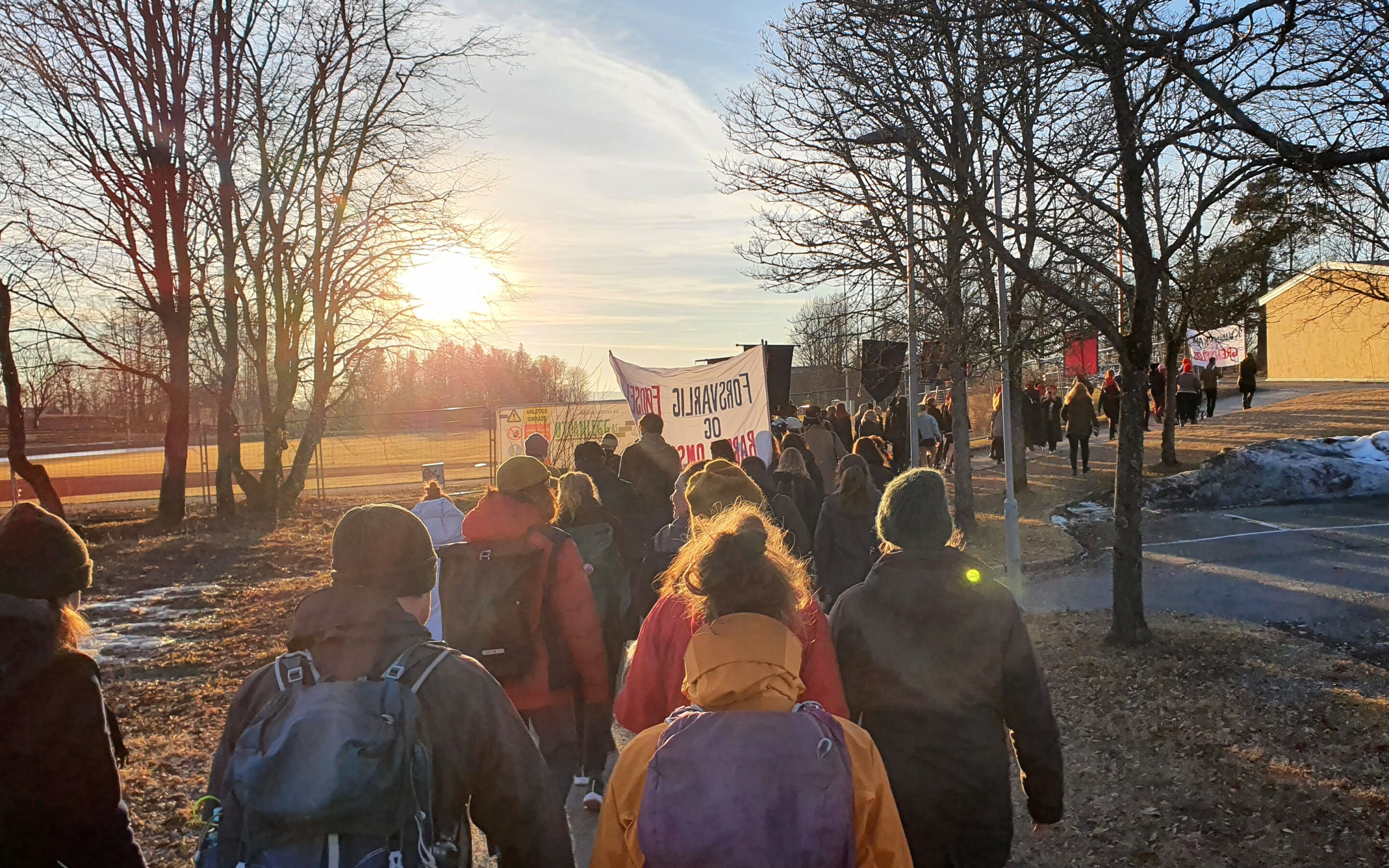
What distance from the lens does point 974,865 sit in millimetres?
2947

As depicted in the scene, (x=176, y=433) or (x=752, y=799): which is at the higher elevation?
(x=176, y=433)

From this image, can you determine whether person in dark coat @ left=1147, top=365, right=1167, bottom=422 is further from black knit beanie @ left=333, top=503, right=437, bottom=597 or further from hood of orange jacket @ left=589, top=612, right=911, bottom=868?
black knit beanie @ left=333, top=503, right=437, bottom=597

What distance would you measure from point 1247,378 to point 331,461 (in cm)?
3382

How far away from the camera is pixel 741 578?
2352mm

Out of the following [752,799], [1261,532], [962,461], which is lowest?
[1261,532]

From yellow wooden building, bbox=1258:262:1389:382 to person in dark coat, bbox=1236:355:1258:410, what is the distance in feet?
14.5

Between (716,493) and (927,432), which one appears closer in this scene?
(716,493)

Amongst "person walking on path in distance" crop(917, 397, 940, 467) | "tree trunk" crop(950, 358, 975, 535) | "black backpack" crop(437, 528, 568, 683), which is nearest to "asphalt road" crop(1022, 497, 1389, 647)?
"tree trunk" crop(950, 358, 975, 535)

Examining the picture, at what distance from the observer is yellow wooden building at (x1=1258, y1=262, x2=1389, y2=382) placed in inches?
1433

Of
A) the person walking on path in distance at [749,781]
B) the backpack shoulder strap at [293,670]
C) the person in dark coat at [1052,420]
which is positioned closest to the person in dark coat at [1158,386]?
the person in dark coat at [1052,420]

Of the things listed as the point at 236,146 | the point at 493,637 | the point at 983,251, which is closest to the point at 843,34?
the point at 983,251

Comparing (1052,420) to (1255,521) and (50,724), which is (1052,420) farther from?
(50,724)

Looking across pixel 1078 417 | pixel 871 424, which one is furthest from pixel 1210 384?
pixel 871 424

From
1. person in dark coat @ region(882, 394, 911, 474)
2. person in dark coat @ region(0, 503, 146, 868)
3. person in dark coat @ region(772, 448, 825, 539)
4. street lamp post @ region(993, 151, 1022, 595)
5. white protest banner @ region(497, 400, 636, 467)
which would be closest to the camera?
person in dark coat @ region(0, 503, 146, 868)
